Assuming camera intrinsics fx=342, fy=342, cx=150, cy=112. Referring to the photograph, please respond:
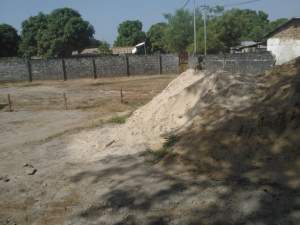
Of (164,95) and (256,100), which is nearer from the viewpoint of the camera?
(256,100)

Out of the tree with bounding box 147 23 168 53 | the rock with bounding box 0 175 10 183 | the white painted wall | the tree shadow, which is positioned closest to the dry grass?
the rock with bounding box 0 175 10 183

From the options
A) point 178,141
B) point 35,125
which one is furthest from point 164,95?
point 35,125

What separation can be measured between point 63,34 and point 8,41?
25.7 feet

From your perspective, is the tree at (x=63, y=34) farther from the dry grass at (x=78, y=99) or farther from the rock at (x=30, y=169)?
the rock at (x=30, y=169)

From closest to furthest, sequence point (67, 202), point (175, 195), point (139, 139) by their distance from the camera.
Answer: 1. point (175, 195)
2. point (67, 202)
3. point (139, 139)

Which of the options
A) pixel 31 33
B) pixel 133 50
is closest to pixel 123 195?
pixel 31 33

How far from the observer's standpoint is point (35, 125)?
1298cm

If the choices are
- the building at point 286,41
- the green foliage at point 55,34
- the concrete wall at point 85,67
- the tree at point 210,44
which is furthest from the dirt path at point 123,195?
the green foliage at point 55,34

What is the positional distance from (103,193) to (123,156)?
219 centimetres

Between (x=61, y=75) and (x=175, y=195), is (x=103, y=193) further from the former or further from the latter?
(x=61, y=75)

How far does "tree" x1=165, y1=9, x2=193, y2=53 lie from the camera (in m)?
46.6

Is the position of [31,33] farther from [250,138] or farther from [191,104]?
[250,138]

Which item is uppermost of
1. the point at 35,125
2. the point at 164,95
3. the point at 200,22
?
the point at 200,22

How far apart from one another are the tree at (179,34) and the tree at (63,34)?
1324 cm
